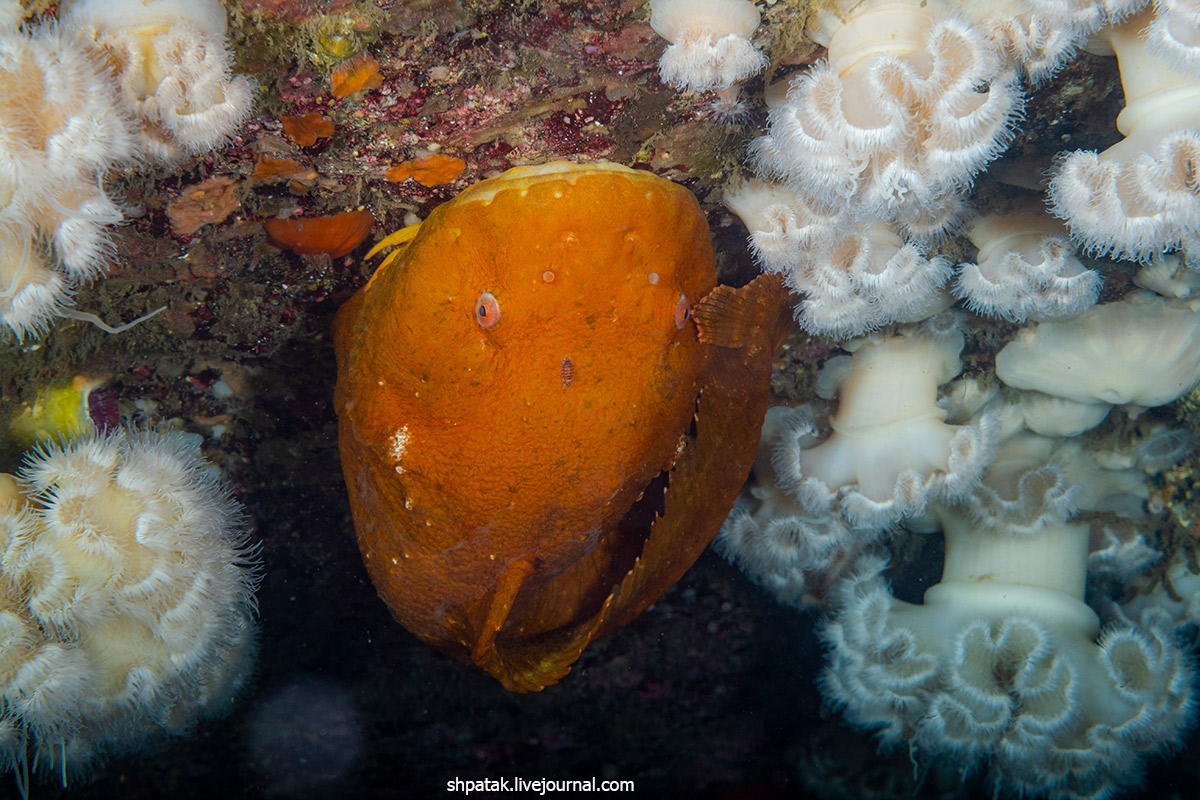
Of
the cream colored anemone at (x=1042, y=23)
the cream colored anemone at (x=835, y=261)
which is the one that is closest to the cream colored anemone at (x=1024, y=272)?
the cream colored anemone at (x=835, y=261)

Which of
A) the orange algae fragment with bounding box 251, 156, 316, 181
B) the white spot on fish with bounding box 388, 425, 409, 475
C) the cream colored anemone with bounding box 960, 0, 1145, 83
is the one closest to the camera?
the cream colored anemone with bounding box 960, 0, 1145, 83

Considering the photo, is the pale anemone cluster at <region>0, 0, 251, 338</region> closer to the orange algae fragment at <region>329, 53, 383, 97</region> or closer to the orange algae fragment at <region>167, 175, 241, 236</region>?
the orange algae fragment at <region>329, 53, 383, 97</region>

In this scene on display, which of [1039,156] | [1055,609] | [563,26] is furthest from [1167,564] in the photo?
[563,26]

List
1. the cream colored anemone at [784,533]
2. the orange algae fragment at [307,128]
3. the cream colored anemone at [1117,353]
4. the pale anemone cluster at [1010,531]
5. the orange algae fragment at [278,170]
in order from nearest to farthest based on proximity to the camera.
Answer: the orange algae fragment at [307,128] → the orange algae fragment at [278,170] → the cream colored anemone at [1117,353] → the pale anemone cluster at [1010,531] → the cream colored anemone at [784,533]

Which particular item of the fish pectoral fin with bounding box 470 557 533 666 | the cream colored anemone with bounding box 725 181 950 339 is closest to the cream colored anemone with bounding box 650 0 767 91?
the cream colored anemone with bounding box 725 181 950 339

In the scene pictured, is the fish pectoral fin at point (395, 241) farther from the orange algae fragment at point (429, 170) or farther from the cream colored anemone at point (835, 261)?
the cream colored anemone at point (835, 261)

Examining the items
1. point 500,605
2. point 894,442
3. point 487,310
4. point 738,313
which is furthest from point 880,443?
point 487,310

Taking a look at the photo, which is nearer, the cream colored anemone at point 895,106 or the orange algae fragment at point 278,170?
the cream colored anemone at point 895,106
